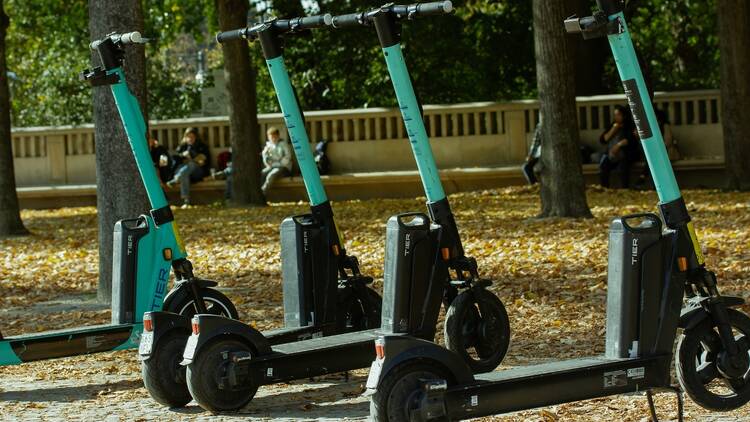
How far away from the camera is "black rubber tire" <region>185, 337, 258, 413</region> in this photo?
7.18m

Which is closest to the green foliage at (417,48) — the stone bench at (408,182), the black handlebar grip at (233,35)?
the stone bench at (408,182)

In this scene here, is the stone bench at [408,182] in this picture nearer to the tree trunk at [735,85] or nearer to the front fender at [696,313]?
the tree trunk at [735,85]

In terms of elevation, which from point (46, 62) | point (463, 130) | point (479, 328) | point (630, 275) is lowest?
point (479, 328)

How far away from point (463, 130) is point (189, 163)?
4670 mm

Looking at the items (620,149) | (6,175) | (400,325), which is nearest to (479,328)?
(400,325)

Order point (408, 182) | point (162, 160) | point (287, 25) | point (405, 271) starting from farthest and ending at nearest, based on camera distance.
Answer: point (162, 160) < point (408, 182) < point (287, 25) < point (405, 271)

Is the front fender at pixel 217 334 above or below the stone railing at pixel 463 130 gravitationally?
below

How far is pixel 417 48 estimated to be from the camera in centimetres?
2830

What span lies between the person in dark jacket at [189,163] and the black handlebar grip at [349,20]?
16.4 m

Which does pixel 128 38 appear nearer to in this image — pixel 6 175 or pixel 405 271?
pixel 405 271

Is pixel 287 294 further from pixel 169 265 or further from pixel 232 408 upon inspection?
pixel 232 408

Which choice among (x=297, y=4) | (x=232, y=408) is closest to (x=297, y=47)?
(x=297, y=4)

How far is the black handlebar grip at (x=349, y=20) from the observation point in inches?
305

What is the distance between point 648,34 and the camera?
34.4 meters
